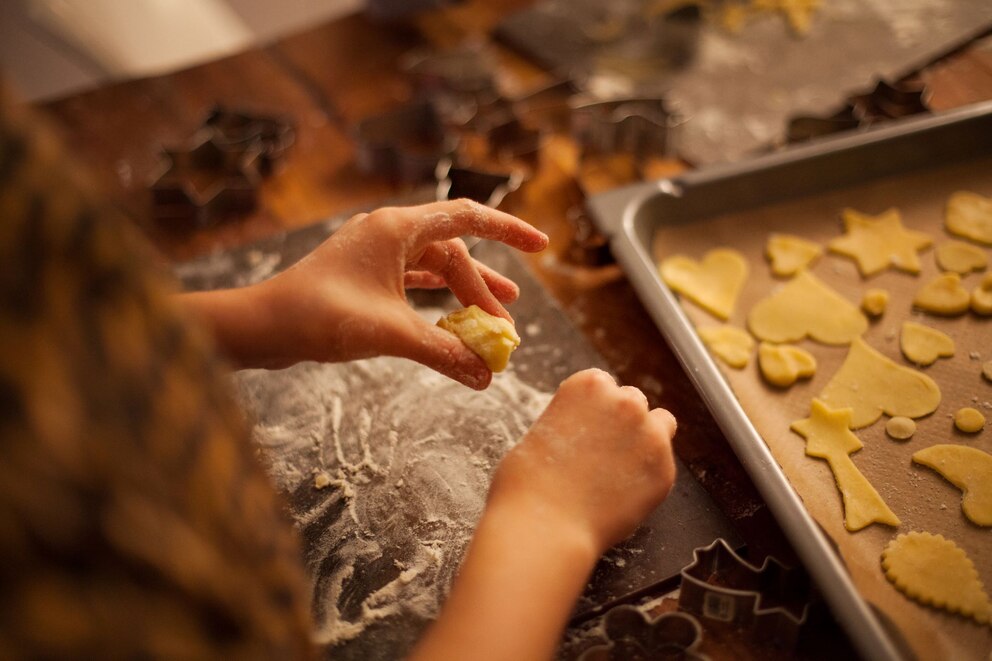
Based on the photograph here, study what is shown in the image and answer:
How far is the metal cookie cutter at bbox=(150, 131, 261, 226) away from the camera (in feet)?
3.79

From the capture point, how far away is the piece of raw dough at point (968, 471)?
28.0 inches

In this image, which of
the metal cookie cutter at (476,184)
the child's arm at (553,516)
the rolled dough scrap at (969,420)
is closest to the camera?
the child's arm at (553,516)

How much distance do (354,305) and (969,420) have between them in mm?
635

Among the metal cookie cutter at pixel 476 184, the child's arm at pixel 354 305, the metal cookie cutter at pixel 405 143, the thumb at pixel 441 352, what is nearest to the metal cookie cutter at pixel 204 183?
the metal cookie cutter at pixel 405 143

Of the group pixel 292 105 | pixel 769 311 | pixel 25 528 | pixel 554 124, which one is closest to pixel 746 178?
pixel 769 311

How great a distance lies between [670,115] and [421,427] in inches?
27.4

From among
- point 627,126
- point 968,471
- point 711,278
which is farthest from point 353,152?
point 968,471

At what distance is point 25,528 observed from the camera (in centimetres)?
27

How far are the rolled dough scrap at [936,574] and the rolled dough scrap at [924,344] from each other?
0.23 m

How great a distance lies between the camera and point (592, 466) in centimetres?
65

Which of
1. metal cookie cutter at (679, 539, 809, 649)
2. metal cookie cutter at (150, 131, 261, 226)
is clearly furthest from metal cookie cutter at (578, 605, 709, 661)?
metal cookie cutter at (150, 131, 261, 226)

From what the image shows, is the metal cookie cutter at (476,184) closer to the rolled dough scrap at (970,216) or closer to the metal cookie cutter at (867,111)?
the metal cookie cutter at (867,111)

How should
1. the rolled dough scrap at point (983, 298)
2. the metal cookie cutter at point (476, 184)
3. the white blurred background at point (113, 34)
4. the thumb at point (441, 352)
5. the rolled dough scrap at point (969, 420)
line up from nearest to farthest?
the thumb at point (441, 352)
the rolled dough scrap at point (969, 420)
the rolled dough scrap at point (983, 298)
the metal cookie cutter at point (476, 184)
the white blurred background at point (113, 34)

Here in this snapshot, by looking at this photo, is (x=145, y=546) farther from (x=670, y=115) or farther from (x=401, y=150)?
(x=670, y=115)
